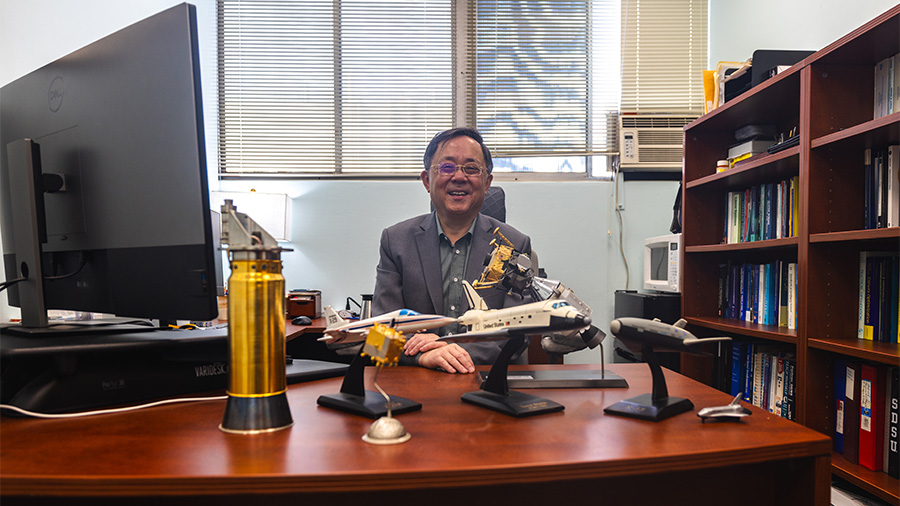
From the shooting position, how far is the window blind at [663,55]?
363cm

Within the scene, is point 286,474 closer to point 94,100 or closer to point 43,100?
point 94,100

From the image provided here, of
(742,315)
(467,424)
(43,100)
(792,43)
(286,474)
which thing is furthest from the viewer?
(792,43)

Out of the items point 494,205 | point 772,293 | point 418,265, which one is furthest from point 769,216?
point 418,265

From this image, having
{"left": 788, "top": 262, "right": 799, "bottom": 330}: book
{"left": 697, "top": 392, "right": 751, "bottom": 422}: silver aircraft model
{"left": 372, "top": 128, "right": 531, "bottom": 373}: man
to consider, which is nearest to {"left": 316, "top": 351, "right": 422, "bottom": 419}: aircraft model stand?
{"left": 697, "top": 392, "right": 751, "bottom": 422}: silver aircraft model

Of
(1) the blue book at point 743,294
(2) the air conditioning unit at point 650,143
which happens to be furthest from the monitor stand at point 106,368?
(2) the air conditioning unit at point 650,143

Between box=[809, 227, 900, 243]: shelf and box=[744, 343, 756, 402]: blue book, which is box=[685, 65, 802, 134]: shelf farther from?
A: box=[744, 343, 756, 402]: blue book

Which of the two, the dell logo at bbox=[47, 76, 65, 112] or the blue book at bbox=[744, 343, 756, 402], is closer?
the dell logo at bbox=[47, 76, 65, 112]

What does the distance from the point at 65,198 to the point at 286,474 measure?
31.4 inches

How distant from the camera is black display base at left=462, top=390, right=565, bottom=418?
82cm

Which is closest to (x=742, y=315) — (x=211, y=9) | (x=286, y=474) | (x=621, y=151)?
(x=621, y=151)

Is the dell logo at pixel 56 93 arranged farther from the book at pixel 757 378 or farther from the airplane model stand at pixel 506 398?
the book at pixel 757 378

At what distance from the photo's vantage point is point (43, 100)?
40.8 inches

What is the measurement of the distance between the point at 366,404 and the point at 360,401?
0.07 ft

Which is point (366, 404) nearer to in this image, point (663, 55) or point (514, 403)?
point (514, 403)
